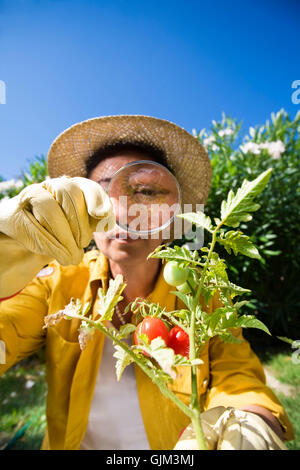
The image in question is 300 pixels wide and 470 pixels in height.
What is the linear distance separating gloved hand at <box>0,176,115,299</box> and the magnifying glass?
0.07 m

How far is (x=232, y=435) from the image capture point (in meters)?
0.36

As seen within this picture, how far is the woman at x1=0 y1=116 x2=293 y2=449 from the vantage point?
1.73 feet

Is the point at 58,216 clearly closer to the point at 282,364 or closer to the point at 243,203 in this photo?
the point at 243,203

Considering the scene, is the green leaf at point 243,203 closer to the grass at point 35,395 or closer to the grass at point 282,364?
the grass at point 282,364

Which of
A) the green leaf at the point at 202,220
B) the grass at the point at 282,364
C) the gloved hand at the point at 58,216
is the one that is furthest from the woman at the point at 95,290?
the green leaf at the point at 202,220

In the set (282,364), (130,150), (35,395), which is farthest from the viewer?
(35,395)

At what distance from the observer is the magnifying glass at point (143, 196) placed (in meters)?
0.57

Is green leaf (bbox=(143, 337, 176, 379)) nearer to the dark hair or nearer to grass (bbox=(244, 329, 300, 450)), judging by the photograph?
grass (bbox=(244, 329, 300, 450))

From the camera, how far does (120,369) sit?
28cm

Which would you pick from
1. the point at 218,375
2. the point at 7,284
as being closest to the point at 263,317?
the point at 218,375

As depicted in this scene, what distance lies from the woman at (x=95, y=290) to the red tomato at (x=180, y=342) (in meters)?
0.19

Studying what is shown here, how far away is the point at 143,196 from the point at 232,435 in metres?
0.46

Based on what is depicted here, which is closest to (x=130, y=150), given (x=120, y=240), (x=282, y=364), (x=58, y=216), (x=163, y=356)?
(x=120, y=240)
